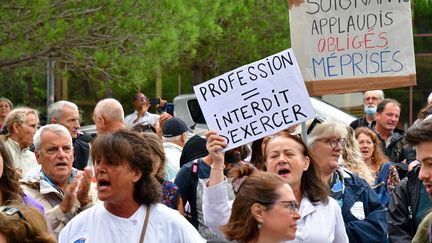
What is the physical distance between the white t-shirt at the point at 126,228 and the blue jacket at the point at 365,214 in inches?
69.3

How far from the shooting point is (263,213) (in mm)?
5207

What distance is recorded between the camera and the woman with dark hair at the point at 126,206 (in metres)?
5.24

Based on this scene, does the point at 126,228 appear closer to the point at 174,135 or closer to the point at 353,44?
the point at 353,44

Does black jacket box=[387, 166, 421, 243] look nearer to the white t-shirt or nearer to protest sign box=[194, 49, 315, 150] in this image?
protest sign box=[194, 49, 315, 150]

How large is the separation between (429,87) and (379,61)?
2651 centimetres

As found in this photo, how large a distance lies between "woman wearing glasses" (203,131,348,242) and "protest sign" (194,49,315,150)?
0.18m

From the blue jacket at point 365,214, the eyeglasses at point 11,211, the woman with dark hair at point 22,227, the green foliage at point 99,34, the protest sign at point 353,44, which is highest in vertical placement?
the green foliage at point 99,34

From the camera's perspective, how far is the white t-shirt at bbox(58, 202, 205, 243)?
522 cm

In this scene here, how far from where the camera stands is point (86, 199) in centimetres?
659

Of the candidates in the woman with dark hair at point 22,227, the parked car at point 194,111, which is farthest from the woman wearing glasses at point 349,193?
the parked car at point 194,111

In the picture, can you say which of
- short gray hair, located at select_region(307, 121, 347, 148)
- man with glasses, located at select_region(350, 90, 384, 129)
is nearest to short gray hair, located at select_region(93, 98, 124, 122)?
short gray hair, located at select_region(307, 121, 347, 148)

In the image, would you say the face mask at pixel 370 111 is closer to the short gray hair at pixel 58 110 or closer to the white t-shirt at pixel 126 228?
the short gray hair at pixel 58 110

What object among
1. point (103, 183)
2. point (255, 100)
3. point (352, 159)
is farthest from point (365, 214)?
point (103, 183)

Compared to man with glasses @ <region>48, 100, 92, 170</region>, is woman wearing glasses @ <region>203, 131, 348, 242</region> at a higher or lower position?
lower
